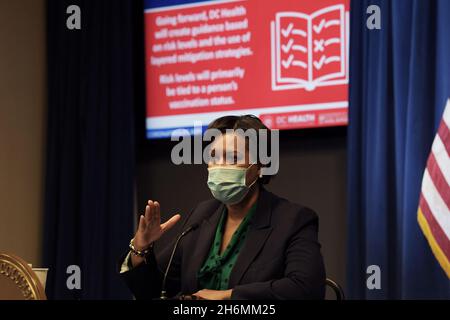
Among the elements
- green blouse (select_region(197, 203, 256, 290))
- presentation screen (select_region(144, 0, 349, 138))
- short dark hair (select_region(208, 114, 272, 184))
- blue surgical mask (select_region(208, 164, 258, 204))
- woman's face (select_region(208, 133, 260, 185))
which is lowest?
green blouse (select_region(197, 203, 256, 290))

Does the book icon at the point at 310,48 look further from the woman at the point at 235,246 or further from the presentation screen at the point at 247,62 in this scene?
the woman at the point at 235,246

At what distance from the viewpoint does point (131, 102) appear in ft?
14.4

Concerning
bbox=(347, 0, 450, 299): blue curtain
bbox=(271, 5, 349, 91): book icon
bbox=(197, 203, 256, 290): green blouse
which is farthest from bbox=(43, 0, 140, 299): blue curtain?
bbox=(197, 203, 256, 290): green blouse

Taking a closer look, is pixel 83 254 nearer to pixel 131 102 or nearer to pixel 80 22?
pixel 131 102

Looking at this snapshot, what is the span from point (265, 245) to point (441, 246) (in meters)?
1.37

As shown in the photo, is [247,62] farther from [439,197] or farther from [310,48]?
[439,197]

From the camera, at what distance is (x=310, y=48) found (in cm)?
392

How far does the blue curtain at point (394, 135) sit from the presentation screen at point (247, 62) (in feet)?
0.68

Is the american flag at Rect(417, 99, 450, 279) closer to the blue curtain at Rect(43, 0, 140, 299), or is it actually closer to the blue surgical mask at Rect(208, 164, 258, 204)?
the blue surgical mask at Rect(208, 164, 258, 204)

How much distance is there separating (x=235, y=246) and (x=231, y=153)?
0.90ft

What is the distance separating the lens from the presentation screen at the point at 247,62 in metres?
3.87

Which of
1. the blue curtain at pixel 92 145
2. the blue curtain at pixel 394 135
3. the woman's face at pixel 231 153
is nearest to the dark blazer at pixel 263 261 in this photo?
the woman's face at pixel 231 153

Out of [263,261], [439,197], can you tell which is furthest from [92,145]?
[263,261]

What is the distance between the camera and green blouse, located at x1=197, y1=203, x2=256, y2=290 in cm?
200
